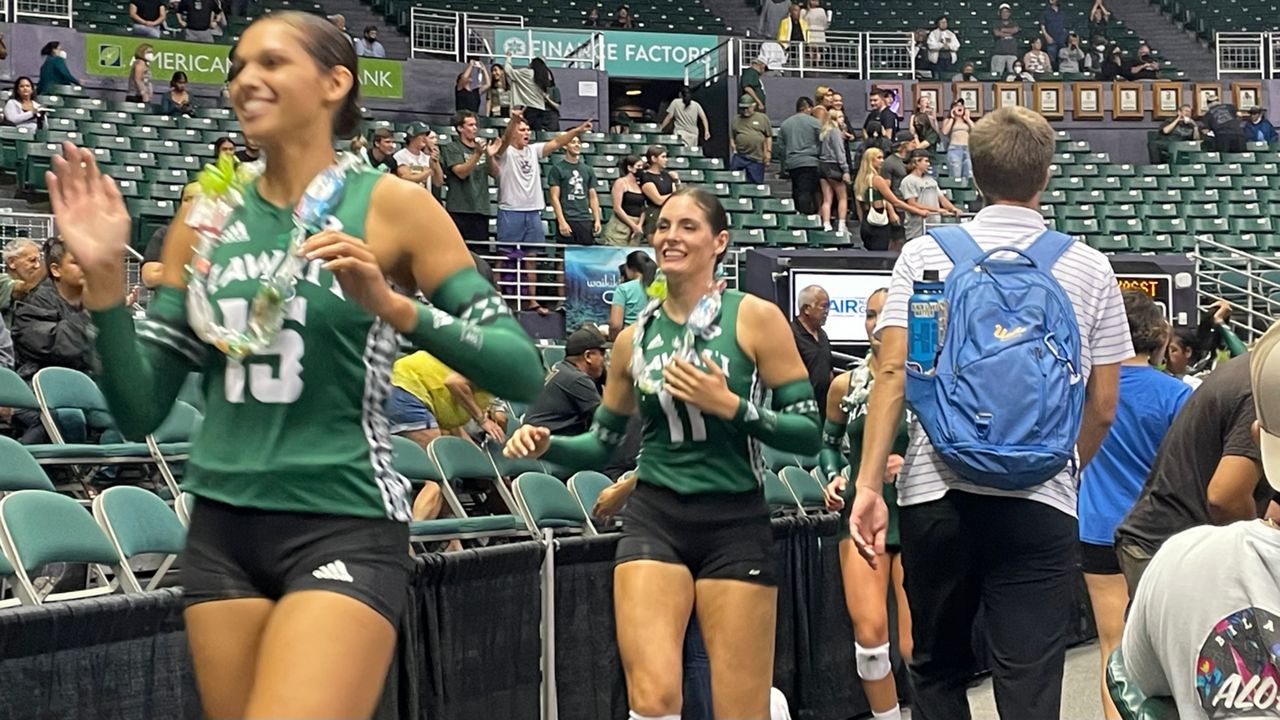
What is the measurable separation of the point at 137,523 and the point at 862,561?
2656 millimetres

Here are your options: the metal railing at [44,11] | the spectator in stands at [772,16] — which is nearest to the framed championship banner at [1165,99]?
the spectator in stands at [772,16]

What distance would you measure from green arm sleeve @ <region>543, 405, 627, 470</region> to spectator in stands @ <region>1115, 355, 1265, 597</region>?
5.00ft

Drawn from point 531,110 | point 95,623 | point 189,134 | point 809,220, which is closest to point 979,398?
point 95,623

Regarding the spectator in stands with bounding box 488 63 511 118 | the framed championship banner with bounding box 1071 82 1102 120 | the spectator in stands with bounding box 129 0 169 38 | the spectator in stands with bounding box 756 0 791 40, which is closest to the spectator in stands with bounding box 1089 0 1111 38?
the framed championship banner with bounding box 1071 82 1102 120

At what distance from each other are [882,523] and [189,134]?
13.9 m

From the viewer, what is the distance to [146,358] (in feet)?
9.70

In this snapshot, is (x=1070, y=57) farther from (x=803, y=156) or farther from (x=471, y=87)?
(x=471, y=87)

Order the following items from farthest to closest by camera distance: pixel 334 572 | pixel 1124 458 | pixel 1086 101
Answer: pixel 1086 101 → pixel 1124 458 → pixel 334 572

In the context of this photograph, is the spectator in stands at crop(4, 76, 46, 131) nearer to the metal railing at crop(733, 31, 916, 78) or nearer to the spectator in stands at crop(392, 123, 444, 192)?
the spectator in stands at crop(392, 123, 444, 192)

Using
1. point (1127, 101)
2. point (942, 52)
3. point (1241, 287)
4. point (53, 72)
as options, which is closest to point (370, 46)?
point (53, 72)

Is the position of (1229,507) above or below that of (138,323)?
below

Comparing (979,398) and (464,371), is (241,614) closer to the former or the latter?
(464,371)

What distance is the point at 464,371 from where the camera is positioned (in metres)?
2.79

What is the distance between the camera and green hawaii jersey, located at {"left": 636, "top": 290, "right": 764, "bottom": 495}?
15.5ft
